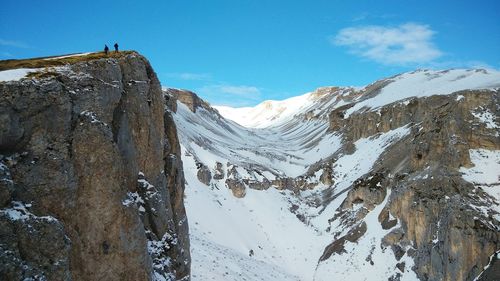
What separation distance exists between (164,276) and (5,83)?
9.86 metres

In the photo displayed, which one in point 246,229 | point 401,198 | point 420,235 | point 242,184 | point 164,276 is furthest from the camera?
point 242,184

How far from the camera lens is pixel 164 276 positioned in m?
19.1

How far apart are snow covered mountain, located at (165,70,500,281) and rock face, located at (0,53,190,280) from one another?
564 inches

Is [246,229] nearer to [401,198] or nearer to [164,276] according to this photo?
[401,198]

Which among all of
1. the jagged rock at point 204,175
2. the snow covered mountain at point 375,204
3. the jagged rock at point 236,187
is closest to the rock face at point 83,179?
the snow covered mountain at point 375,204

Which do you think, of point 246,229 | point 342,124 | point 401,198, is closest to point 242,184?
point 246,229

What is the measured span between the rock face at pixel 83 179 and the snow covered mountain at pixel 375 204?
14326 mm

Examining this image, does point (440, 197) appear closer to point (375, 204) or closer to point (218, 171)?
point (375, 204)

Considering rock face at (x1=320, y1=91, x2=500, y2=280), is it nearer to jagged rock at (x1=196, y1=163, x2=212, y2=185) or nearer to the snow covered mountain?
the snow covered mountain

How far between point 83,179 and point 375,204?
151 feet

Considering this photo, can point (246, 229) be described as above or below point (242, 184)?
below

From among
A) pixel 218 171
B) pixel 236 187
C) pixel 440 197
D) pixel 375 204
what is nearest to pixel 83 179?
pixel 440 197

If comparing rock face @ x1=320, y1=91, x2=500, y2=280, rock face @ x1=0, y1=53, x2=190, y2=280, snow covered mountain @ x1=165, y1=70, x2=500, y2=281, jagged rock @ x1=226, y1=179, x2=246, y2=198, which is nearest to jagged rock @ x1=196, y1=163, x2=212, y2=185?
snow covered mountain @ x1=165, y1=70, x2=500, y2=281

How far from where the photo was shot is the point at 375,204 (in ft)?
183
